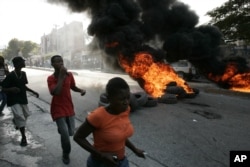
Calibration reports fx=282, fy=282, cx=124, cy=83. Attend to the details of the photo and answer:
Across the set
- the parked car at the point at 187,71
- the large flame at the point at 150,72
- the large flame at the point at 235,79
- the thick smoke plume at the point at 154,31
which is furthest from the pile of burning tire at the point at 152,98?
the parked car at the point at 187,71

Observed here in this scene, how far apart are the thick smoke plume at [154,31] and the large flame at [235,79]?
0.32m

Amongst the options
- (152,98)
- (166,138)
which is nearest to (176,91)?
(152,98)

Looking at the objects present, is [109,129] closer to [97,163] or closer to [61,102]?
[97,163]

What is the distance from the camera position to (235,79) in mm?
13750

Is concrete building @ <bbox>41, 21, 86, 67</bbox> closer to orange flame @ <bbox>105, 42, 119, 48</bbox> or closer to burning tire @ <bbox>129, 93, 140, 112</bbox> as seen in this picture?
orange flame @ <bbox>105, 42, 119, 48</bbox>

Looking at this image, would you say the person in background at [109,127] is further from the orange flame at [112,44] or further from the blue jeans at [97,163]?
the orange flame at [112,44]

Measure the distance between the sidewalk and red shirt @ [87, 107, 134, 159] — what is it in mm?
2177

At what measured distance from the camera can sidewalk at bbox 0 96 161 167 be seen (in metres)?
4.61

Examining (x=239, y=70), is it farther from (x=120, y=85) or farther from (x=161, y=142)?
(x=120, y=85)

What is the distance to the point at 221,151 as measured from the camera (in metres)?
4.98

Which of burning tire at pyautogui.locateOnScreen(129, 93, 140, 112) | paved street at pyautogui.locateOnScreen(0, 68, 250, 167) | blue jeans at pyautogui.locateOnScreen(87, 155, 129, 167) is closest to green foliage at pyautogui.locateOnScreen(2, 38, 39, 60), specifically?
burning tire at pyautogui.locateOnScreen(129, 93, 140, 112)

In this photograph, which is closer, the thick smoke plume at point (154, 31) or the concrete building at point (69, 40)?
the thick smoke plume at point (154, 31)

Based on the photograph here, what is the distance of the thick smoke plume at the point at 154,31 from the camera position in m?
13.9

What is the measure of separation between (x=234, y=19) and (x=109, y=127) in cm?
1674
